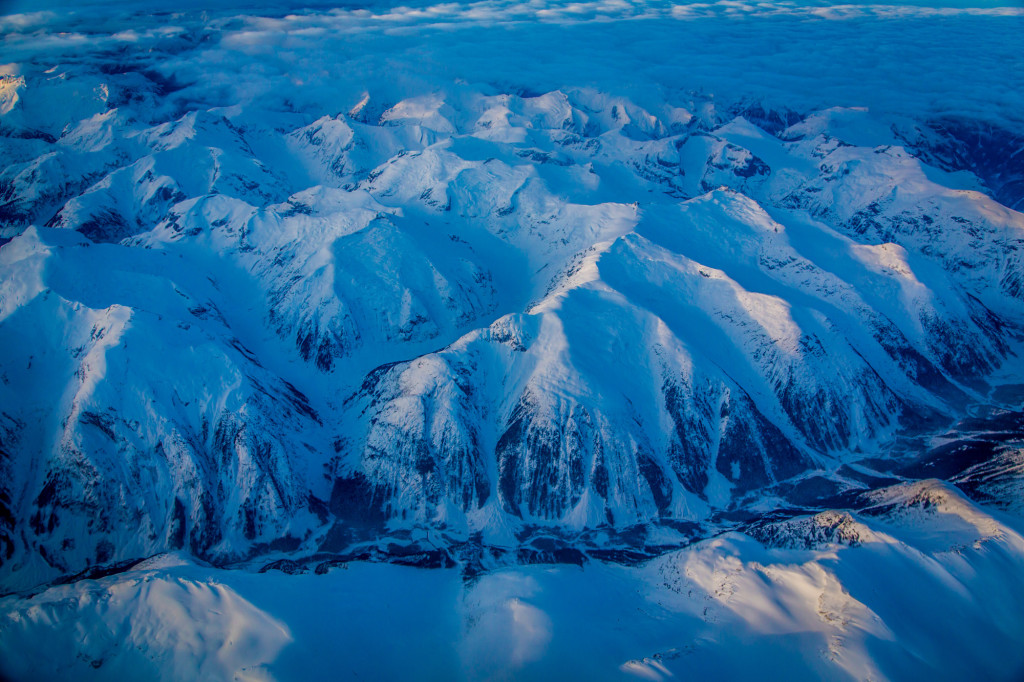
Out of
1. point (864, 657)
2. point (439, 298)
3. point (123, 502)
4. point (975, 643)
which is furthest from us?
point (439, 298)

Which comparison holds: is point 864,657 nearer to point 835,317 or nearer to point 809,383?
point 809,383

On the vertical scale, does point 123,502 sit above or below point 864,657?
below

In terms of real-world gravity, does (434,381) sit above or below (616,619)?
below

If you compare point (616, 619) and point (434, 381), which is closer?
point (616, 619)

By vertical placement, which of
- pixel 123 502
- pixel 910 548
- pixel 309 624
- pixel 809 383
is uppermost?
pixel 910 548

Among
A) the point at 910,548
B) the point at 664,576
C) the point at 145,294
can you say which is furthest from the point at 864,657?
the point at 145,294

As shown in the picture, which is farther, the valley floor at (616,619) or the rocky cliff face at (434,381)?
the rocky cliff face at (434,381)

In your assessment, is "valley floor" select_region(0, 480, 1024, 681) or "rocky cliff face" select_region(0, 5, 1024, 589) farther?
"rocky cliff face" select_region(0, 5, 1024, 589)

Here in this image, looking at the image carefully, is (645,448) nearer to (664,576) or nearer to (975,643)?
(664,576)

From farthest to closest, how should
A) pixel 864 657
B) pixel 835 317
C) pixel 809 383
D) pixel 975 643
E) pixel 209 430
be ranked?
pixel 835 317 < pixel 809 383 < pixel 209 430 < pixel 975 643 < pixel 864 657

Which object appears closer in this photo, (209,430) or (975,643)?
(975,643)
